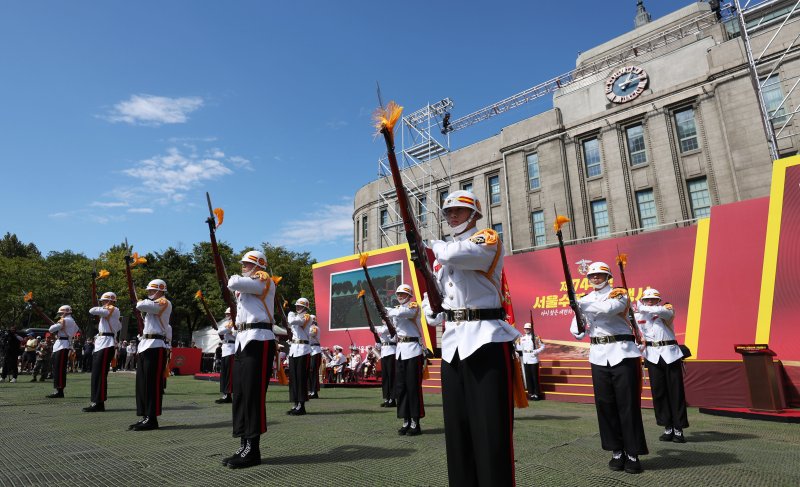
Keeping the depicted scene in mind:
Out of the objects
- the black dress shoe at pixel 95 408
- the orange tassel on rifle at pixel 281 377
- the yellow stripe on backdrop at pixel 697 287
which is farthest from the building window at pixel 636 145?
the black dress shoe at pixel 95 408

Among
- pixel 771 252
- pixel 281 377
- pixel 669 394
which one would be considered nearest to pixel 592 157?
pixel 771 252

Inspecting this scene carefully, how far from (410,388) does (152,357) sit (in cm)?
408

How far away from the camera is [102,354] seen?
8.98m

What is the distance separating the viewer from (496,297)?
11.2ft

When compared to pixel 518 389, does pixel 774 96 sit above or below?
above

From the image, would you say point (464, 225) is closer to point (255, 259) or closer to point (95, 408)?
point (255, 259)

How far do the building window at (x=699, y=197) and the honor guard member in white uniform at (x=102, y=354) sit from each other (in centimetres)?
2277

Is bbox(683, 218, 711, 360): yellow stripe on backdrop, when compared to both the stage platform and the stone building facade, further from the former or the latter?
the stone building facade

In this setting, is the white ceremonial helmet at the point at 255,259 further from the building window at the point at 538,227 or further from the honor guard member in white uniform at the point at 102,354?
the building window at the point at 538,227

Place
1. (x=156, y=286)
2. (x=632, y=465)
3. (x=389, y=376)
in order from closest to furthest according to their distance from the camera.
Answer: (x=632, y=465), (x=156, y=286), (x=389, y=376)

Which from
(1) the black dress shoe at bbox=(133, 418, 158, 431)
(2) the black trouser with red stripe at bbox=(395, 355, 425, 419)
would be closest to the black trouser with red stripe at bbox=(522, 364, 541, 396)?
(2) the black trouser with red stripe at bbox=(395, 355, 425, 419)

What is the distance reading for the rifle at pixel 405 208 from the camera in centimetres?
330

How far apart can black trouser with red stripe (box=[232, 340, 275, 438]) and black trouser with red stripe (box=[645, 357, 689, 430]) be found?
5.79 meters

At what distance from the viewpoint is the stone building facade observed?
64.2 feet
